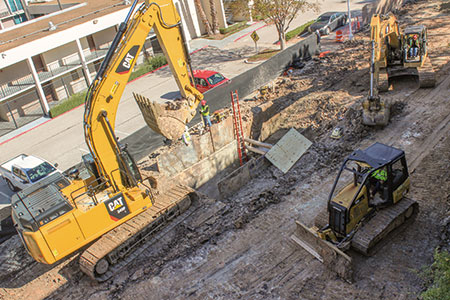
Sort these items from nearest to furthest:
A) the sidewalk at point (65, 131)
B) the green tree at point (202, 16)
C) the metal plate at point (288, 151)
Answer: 1. the metal plate at point (288, 151)
2. the sidewalk at point (65, 131)
3. the green tree at point (202, 16)

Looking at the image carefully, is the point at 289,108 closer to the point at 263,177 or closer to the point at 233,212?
the point at 263,177

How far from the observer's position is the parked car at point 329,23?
107 feet

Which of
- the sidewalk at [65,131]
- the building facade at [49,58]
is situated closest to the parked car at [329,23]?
the sidewalk at [65,131]

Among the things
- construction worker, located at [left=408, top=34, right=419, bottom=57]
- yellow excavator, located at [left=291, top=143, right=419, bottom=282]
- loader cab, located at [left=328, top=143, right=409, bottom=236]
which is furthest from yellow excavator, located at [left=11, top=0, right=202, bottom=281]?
construction worker, located at [left=408, top=34, right=419, bottom=57]

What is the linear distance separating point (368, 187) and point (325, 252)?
2.03 metres

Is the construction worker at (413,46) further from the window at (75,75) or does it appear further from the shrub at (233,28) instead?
the window at (75,75)

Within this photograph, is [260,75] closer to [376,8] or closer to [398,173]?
[376,8]

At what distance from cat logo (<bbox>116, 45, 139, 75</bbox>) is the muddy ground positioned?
17.6 ft

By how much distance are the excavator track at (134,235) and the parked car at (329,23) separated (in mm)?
22592

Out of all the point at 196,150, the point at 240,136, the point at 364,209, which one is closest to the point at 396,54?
the point at 240,136

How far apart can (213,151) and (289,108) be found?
16.0 ft

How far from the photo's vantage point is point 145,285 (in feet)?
39.4

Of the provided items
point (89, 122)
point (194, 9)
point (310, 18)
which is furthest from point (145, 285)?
point (310, 18)

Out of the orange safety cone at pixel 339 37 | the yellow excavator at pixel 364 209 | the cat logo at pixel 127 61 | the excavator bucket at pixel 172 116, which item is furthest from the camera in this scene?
the orange safety cone at pixel 339 37
